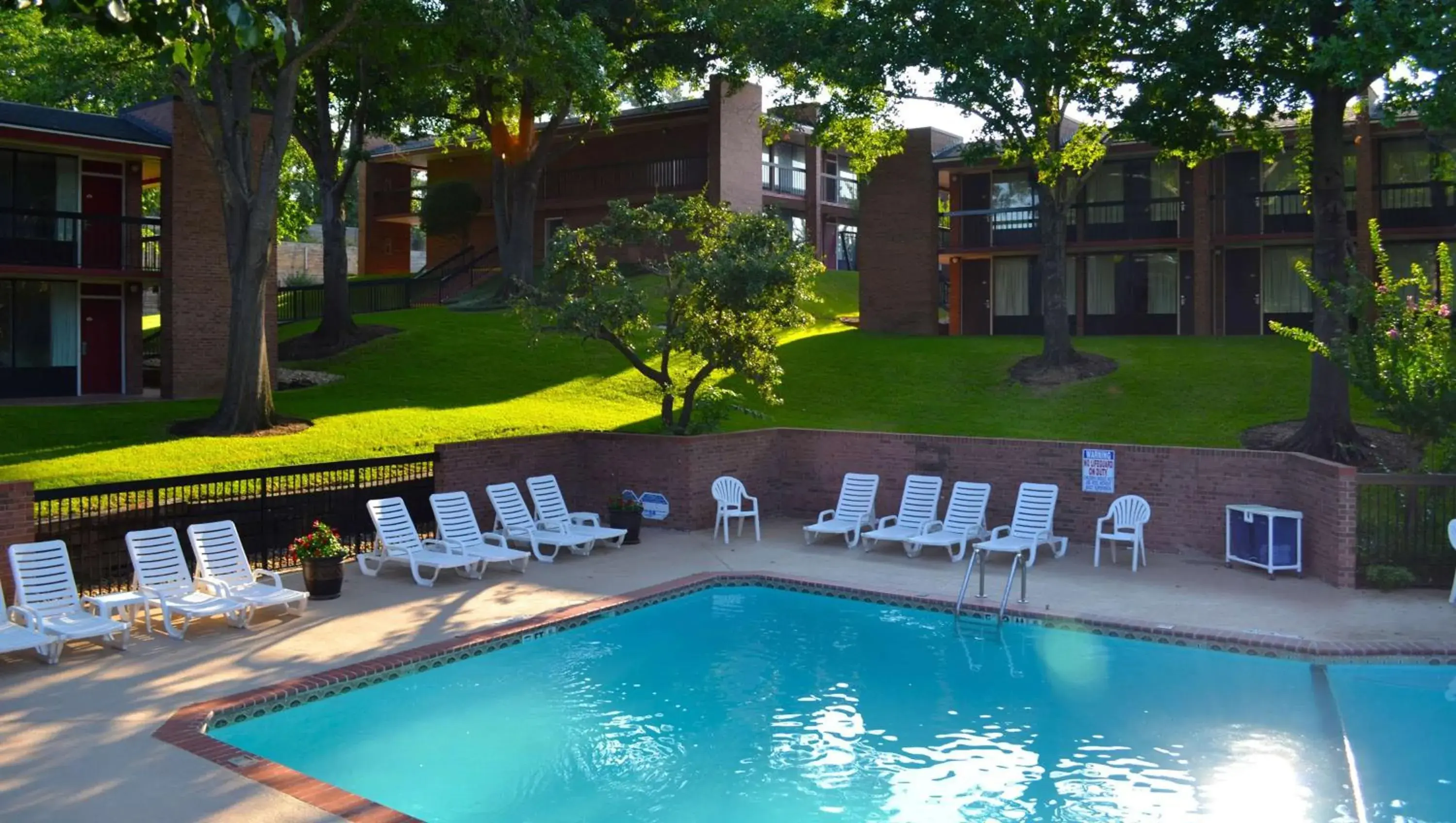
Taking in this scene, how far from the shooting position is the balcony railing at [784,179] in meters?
38.4

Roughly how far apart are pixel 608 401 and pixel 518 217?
10.9 meters

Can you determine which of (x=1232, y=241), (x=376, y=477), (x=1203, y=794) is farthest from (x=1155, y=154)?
(x=1203, y=794)

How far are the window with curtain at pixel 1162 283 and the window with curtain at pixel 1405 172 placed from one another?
4.98 metres

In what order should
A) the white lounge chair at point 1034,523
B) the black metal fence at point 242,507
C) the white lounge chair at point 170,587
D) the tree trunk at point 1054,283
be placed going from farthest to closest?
the tree trunk at point 1054,283 < the white lounge chair at point 1034,523 < the black metal fence at point 242,507 < the white lounge chair at point 170,587

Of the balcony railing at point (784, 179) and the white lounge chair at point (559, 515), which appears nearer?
the white lounge chair at point (559, 515)

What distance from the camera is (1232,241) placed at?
93.6 feet

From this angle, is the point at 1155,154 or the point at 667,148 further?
the point at 667,148

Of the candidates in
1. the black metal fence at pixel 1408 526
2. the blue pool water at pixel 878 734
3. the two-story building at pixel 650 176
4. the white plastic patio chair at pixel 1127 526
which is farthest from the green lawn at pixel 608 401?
the blue pool water at pixel 878 734

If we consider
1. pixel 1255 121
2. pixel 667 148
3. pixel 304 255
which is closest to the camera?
pixel 1255 121

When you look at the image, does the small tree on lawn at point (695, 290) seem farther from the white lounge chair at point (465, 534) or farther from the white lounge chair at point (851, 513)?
the white lounge chair at point (465, 534)

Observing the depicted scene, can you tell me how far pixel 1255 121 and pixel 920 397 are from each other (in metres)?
7.51

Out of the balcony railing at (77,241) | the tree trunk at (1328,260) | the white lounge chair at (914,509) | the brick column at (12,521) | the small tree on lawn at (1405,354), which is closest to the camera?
the brick column at (12,521)

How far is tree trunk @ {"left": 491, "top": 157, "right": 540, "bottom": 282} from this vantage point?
104 feet

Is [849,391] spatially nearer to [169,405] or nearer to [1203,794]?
[169,405]
